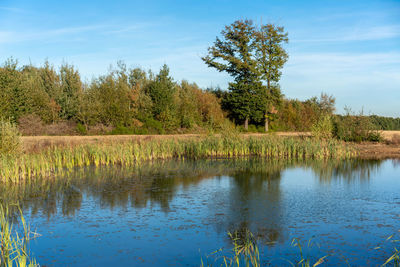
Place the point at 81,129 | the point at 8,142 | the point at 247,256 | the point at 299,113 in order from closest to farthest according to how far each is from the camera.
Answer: the point at 247,256
the point at 8,142
the point at 81,129
the point at 299,113

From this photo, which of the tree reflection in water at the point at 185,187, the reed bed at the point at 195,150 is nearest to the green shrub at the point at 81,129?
the reed bed at the point at 195,150

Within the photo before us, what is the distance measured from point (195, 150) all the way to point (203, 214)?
935 centimetres

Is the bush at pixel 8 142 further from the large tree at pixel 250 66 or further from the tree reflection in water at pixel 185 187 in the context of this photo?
the large tree at pixel 250 66

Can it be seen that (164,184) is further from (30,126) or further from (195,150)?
(30,126)

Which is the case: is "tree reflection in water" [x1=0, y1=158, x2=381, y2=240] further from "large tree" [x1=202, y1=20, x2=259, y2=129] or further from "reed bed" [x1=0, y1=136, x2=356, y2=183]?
"large tree" [x1=202, y1=20, x2=259, y2=129]

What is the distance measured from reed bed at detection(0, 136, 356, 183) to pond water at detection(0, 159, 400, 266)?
4.95ft

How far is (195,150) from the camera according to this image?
16.9m

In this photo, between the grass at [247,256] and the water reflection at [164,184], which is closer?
the grass at [247,256]

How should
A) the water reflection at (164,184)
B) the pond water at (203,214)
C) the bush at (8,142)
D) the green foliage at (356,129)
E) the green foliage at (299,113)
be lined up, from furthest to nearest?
the green foliage at (299,113), the green foliage at (356,129), the bush at (8,142), the water reflection at (164,184), the pond water at (203,214)

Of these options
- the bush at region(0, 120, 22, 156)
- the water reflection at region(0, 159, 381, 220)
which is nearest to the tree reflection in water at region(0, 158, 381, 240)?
the water reflection at region(0, 159, 381, 220)

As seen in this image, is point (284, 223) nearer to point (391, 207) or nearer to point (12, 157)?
point (391, 207)

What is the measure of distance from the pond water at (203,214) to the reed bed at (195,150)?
1.51 m

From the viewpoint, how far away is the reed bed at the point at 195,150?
14.1 m

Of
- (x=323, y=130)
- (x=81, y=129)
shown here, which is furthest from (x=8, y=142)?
(x=81, y=129)
